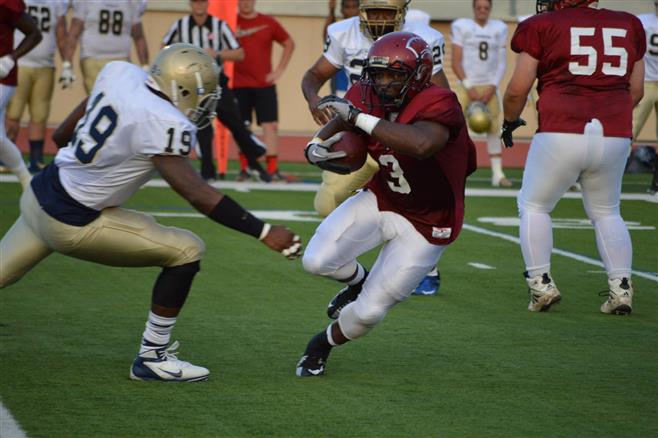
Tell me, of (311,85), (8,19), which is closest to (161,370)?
(311,85)

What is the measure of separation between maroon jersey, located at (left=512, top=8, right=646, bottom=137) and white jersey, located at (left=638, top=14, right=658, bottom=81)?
18.2 ft

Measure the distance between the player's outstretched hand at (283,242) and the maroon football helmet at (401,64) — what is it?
0.79 meters

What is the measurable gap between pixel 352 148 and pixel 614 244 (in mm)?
2355

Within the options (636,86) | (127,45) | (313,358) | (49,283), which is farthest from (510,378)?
(127,45)

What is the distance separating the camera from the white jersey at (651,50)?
12.2 metres

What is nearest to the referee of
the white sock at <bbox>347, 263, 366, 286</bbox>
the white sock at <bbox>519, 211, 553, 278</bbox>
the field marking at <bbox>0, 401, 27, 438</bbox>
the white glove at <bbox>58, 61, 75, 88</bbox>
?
the white glove at <bbox>58, 61, 75, 88</bbox>

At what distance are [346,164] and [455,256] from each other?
386 centimetres

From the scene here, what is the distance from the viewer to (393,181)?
5355mm

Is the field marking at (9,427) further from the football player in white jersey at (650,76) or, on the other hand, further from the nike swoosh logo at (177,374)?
the football player in white jersey at (650,76)

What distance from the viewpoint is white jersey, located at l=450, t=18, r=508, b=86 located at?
45.7 ft

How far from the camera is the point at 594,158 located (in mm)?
6750

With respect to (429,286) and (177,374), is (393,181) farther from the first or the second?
(429,286)

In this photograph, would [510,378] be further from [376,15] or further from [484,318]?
[376,15]

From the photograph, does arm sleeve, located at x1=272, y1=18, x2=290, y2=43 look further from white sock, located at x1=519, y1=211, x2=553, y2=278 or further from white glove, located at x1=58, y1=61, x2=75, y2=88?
white sock, located at x1=519, y1=211, x2=553, y2=278
